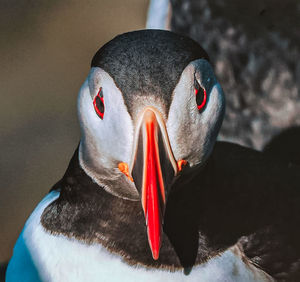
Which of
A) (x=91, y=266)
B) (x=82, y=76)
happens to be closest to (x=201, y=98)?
(x=91, y=266)

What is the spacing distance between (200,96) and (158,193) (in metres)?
0.21

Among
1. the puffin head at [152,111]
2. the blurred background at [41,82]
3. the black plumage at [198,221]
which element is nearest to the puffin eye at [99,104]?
the puffin head at [152,111]

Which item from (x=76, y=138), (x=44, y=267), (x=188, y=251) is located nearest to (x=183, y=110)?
(x=188, y=251)

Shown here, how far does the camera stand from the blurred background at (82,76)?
211cm

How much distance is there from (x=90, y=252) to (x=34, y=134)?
118 cm

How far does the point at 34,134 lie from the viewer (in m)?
2.34

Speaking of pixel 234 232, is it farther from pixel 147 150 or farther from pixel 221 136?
pixel 221 136

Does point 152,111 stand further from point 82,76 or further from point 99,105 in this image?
point 82,76

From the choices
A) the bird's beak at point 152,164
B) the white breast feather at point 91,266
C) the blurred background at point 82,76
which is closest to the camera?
the bird's beak at point 152,164

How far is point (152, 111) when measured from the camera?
1015mm

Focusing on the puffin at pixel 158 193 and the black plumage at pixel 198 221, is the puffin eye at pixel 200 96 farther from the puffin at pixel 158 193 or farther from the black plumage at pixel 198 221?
the black plumage at pixel 198 221

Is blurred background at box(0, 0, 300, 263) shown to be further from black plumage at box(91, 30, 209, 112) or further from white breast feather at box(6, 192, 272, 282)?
black plumage at box(91, 30, 209, 112)

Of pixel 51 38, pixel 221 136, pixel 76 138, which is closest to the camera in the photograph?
pixel 221 136

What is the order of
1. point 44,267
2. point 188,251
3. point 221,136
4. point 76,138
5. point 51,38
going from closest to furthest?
point 188,251 → point 44,267 → point 221,136 → point 76,138 → point 51,38
